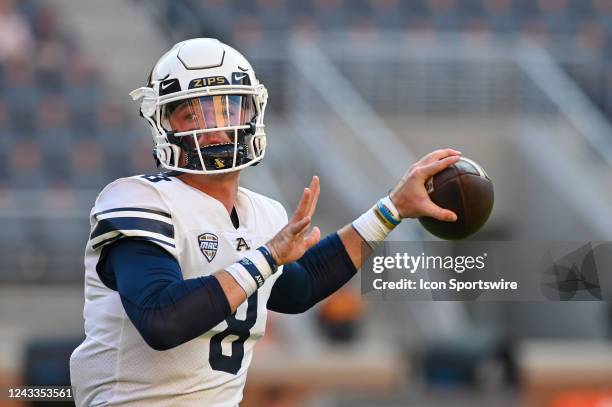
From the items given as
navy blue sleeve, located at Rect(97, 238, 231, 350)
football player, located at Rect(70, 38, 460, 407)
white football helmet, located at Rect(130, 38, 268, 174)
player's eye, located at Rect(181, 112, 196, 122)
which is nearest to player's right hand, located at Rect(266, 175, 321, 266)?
football player, located at Rect(70, 38, 460, 407)

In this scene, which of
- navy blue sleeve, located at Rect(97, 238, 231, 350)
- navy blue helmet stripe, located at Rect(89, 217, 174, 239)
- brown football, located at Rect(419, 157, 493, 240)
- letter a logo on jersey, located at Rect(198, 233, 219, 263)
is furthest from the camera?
brown football, located at Rect(419, 157, 493, 240)

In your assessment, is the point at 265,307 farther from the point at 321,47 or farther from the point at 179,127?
the point at 321,47

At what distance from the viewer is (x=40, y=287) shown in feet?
27.7

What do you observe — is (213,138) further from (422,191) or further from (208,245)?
(422,191)

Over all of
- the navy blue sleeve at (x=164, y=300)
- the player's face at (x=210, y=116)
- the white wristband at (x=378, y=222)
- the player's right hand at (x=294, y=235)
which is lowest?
the navy blue sleeve at (x=164, y=300)

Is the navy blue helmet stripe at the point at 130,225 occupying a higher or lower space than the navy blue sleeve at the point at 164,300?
higher

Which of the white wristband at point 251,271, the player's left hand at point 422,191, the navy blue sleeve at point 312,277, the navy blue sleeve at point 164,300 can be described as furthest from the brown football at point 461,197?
the navy blue sleeve at point 164,300

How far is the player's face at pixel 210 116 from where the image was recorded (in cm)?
296

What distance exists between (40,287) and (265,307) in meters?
5.65

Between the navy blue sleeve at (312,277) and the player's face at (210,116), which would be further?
the navy blue sleeve at (312,277)

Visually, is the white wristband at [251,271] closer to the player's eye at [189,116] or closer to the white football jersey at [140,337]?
the white football jersey at [140,337]

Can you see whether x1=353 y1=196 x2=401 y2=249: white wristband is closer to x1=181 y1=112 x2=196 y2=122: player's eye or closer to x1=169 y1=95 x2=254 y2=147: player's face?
x1=169 y1=95 x2=254 y2=147: player's face

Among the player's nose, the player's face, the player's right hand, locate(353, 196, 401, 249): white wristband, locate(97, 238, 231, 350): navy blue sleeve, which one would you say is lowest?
locate(97, 238, 231, 350): navy blue sleeve

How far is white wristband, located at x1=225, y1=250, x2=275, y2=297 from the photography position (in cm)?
267
